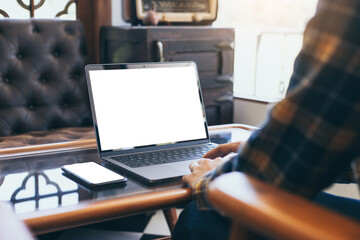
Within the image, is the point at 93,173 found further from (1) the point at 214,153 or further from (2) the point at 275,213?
(2) the point at 275,213

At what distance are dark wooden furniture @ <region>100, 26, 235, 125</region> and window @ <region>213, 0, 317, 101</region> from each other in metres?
0.32

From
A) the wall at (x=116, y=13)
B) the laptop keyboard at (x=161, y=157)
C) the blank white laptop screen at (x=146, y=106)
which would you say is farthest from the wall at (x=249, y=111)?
the laptop keyboard at (x=161, y=157)

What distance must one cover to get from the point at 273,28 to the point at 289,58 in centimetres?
27

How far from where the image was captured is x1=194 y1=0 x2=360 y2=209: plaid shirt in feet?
2.22

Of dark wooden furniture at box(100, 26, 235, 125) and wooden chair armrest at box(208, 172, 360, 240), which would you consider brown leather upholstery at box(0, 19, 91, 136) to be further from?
wooden chair armrest at box(208, 172, 360, 240)

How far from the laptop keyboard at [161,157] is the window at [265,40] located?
165 centimetres

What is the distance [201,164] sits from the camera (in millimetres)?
991

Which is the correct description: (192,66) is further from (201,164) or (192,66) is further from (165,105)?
(201,164)

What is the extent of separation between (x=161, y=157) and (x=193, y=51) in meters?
1.45

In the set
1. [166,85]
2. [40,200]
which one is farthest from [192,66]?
[40,200]

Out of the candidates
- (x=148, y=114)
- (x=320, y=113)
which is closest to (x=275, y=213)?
(x=320, y=113)

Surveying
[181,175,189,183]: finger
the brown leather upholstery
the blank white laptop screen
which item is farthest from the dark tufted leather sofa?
[181,175,189,183]: finger

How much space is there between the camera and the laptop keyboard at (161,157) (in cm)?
112

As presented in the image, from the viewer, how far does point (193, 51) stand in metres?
2.54
